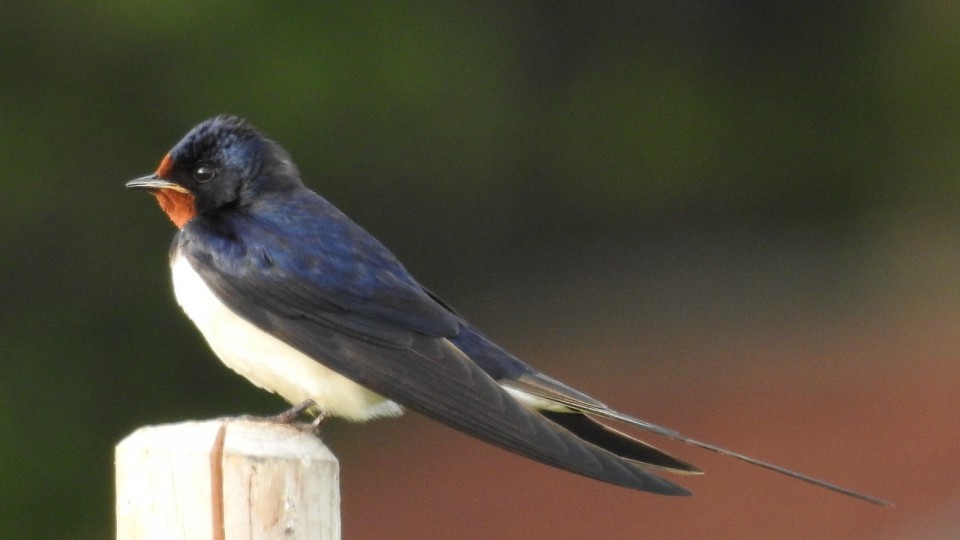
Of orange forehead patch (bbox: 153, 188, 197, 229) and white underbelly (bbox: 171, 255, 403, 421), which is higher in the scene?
orange forehead patch (bbox: 153, 188, 197, 229)

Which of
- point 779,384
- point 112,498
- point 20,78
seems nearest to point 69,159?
point 20,78

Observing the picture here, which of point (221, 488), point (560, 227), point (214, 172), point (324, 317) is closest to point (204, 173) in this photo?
point (214, 172)

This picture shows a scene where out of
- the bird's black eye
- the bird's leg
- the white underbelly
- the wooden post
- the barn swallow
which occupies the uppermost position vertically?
the bird's black eye

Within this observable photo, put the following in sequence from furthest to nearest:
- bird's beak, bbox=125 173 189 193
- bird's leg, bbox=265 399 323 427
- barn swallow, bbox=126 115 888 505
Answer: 1. bird's beak, bbox=125 173 189 193
2. bird's leg, bbox=265 399 323 427
3. barn swallow, bbox=126 115 888 505

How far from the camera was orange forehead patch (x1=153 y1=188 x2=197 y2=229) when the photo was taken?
2846mm

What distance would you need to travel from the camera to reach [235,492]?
1728 mm

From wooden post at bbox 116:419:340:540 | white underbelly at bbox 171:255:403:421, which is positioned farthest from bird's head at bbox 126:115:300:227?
wooden post at bbox 116:419:340:540

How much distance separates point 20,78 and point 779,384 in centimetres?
412

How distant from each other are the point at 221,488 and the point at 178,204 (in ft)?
4.01

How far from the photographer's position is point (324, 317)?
2.59 meters

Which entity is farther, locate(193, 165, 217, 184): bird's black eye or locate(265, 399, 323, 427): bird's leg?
locate(193, 165, 217, 184): bird's black eye

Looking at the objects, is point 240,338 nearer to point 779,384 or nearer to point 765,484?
point 765,484

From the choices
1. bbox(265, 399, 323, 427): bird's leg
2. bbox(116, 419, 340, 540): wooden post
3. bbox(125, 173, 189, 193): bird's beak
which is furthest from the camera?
bbox(125, 173, 189, 193): bird's beak

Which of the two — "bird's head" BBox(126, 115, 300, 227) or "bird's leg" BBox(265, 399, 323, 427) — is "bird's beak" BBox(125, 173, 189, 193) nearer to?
"bird's head" BBox(126, 115, 300, 227)
